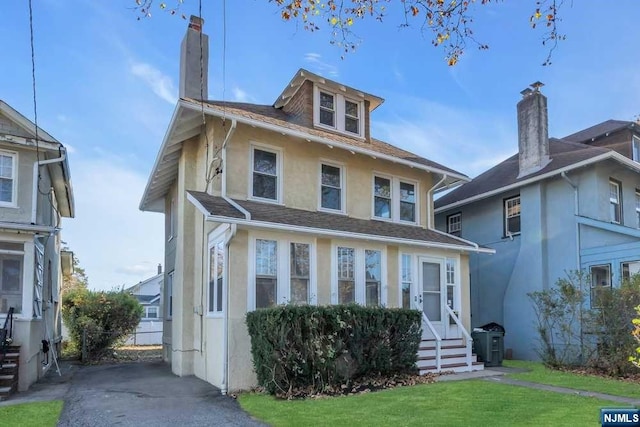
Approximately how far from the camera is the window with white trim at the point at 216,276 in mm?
10773

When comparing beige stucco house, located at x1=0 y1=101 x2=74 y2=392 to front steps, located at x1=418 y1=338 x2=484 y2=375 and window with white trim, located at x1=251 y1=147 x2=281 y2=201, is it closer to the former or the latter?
window with white trim, located at x1=251 y1=147 x2=281 y2=201

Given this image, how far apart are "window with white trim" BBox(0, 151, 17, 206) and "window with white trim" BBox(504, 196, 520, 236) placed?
1454cm

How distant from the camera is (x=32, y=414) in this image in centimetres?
798

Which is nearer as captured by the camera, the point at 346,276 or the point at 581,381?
the point at 581,381

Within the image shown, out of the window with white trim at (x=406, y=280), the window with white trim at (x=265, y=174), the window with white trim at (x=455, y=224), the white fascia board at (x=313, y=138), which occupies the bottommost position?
the window with white trim at (x=406, y=280)

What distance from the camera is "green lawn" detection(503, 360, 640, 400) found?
952 cm

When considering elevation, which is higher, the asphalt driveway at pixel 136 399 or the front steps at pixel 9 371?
the front steps at pixel 9 371

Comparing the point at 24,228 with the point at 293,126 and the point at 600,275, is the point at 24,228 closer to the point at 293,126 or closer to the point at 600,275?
the point at 293,126

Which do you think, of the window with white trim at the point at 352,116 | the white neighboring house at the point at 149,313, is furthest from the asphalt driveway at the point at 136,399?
the window with white trim at the point at 352,116

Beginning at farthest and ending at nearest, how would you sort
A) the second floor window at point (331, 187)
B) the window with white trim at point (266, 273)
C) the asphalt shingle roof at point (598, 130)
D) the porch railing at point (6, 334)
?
the asphalt shingle roof at point (598, 130) < the second floor window at point (331, 187) < the window with white trim at point (266, 273) < the porch railing at point (6, 334)

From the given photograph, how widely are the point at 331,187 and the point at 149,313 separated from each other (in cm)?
3199

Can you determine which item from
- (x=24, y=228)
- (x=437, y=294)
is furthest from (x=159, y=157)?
(x=437, y=294)

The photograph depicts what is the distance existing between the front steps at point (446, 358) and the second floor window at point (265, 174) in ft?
16.9

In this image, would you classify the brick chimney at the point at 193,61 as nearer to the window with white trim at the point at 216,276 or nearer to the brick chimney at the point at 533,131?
the window with white trim at the point at 216,276
